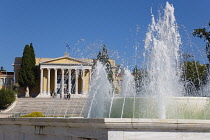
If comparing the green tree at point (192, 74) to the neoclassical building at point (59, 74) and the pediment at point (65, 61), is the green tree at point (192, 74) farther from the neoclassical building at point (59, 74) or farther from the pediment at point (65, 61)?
the pediment at point (65, 61)

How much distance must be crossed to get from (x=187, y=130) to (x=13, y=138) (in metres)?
4.00

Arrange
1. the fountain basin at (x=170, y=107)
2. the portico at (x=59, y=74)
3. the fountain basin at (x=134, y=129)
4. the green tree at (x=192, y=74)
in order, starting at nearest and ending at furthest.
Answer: the fountain basin at (x=134, y=129) → the fountain basin at (x=170, y=107) → the green tree at (x=192, y=74) → the portico at (x=59, y=74)

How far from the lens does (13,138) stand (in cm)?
725

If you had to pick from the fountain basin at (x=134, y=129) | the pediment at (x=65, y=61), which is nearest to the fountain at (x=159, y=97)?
the fountain basin at (x=134, y=129)

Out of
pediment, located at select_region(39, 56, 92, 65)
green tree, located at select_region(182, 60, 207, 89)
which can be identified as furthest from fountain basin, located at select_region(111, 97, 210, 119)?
pediment, located at select_region(39, 56, 92, 65)

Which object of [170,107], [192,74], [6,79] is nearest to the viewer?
[170,107]

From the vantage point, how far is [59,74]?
5316 cm

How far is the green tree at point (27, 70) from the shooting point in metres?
49.2

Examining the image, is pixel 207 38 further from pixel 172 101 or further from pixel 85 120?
pixel 85 120

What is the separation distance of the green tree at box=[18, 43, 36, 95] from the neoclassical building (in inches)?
46.9

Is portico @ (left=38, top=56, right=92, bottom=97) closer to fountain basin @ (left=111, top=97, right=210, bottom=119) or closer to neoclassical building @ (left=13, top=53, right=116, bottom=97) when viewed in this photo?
neoclassical building @ (left=13, top=53, right=116, bottom=97)

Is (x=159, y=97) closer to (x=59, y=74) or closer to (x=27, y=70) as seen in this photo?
(x=27, y=70)

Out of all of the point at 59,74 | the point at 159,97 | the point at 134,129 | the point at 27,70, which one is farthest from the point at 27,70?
the point at 134,129

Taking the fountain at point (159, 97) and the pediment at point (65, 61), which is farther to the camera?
the pediment at point (65, 61)
